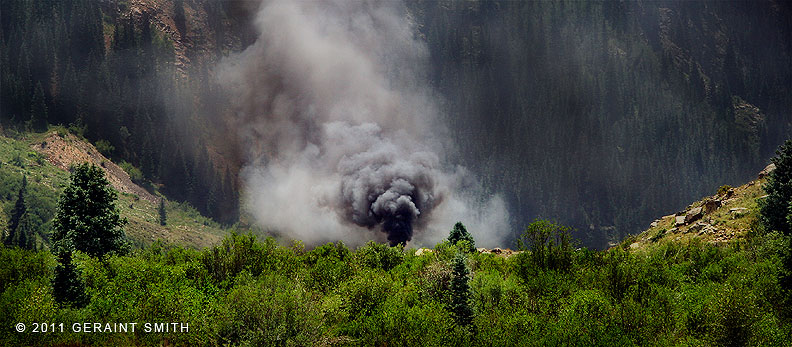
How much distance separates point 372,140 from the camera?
156625mm

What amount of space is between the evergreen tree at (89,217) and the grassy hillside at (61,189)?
46491mm

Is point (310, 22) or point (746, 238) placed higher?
point (310, 22)

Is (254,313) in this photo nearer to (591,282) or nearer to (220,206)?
(591,282)

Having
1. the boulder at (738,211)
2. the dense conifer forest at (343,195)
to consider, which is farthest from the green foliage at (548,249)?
the boulder at (738,211)

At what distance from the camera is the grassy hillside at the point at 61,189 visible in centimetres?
10212

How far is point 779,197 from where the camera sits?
46.4 m

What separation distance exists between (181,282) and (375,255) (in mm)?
16619

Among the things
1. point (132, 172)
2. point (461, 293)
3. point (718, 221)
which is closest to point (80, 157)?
point (132, 172)

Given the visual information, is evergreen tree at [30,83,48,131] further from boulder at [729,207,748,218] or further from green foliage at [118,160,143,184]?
boulder at [729,207,748,218]

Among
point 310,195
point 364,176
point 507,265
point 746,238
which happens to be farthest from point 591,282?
point 310,195

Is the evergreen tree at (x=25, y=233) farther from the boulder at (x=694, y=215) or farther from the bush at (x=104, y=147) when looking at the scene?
the boulder at (x=694, y=215)

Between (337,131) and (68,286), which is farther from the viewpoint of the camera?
(337,131)

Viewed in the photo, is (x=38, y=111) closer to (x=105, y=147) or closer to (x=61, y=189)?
(x=105, y=147)

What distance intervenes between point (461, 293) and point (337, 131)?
430 feet
